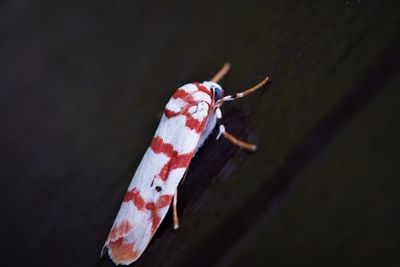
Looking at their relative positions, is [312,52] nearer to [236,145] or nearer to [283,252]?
[236,145]

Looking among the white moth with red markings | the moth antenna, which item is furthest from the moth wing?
the moth antenna

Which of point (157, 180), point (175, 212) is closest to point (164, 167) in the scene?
point (157, 180)

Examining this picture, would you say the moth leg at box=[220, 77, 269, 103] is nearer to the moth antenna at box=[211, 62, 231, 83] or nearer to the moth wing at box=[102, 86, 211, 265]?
the moth wing at box=[102, 86, 211, 265]

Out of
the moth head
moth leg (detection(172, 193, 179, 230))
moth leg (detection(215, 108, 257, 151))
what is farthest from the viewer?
the moth head

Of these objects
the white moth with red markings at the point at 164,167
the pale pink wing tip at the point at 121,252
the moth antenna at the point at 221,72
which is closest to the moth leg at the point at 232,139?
the white moth with red markings at the point at 164,167

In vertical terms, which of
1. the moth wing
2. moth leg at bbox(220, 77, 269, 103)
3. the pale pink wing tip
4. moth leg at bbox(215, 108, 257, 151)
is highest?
moth leg at bbox(220, 77, 269, 103)

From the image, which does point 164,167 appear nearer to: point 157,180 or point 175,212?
point 157,180
